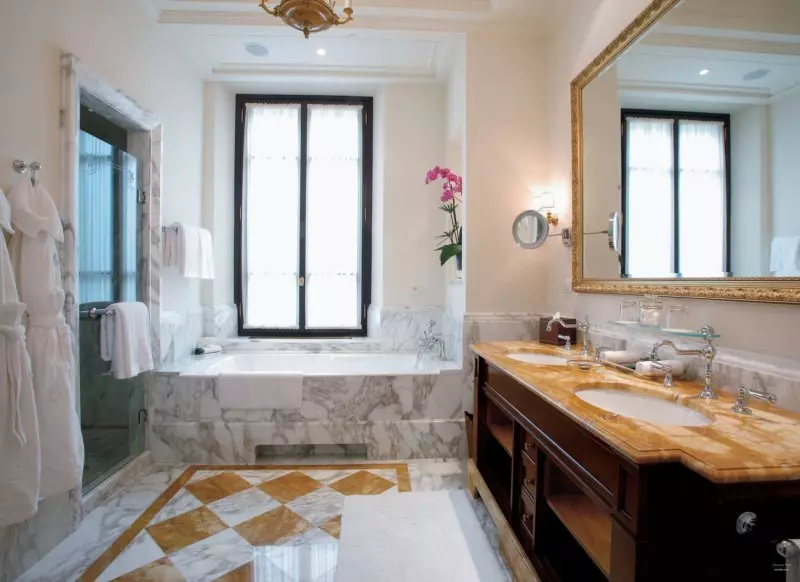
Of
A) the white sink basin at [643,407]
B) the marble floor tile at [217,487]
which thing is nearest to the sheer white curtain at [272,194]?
the marble floor tile at [217,487]

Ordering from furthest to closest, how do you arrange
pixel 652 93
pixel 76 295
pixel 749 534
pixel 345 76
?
pixel 345 76 < pixel 76 295 < pixel 652 93 < pixel 749 534

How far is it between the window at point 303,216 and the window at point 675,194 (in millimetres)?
2253

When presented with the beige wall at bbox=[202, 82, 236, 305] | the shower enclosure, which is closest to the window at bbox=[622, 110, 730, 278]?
the shower enclosure

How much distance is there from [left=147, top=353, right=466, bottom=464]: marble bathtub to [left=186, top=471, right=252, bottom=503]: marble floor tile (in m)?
0.17

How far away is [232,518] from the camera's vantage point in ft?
6.24

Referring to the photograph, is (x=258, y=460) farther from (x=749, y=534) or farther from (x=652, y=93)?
(x=652, y=93)

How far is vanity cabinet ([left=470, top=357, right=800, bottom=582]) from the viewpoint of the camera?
2.60ft

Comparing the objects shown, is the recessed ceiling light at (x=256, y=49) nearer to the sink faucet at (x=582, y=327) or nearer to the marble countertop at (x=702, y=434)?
the sink faucet at (x=582, y=327)

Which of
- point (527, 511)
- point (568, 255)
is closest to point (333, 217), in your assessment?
point (568, 255)

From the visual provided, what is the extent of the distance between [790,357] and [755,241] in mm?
359

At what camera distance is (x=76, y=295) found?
183 cm

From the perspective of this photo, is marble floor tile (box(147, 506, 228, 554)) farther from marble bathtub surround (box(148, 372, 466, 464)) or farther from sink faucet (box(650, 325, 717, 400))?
sink faucet (box(650, 325, 717, 400))

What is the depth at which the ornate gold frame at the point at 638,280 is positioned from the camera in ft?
3.82

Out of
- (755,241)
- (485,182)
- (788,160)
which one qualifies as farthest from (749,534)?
(485,182)
